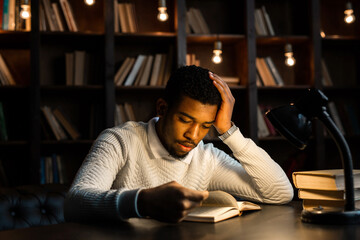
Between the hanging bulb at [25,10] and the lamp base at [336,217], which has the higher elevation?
the hanging bulb at [25,10]

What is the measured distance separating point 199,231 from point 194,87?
59 centimetres

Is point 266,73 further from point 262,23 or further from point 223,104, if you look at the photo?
point 223,104

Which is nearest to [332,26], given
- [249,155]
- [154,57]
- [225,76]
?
[225,76]

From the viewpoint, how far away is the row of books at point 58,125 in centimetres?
340

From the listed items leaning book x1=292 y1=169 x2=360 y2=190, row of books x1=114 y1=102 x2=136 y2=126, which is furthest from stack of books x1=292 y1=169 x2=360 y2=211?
row of books x1=114 y1=102 x2=136 y2=126

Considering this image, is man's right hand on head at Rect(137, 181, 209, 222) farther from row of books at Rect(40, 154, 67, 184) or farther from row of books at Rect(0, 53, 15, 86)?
row of books at Rect(0, 53, 15, 86)

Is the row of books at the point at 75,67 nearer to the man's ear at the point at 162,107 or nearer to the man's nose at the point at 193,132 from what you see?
the man's ear at the point at 162,107

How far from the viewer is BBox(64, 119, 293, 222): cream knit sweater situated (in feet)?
4.80

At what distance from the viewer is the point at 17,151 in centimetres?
352

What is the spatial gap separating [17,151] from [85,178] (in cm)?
240

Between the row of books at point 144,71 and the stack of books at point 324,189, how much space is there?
Result: 2.36m

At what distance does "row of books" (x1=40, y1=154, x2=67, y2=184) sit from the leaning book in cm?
246

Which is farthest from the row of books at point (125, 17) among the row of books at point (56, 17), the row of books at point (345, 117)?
the row of books at point (345, 117)

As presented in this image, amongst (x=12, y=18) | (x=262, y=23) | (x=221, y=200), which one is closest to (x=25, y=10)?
(x=12, y=18)
